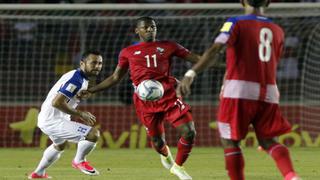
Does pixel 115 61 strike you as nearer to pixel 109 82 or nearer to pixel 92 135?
pixel 92 135

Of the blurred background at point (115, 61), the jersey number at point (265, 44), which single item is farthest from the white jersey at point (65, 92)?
the blurred background at point (115, 61)

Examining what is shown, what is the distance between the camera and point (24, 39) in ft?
56.4

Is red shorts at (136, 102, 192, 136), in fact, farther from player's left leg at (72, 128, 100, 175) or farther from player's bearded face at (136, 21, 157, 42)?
player's bearded face at (136, 21, 157, 42)

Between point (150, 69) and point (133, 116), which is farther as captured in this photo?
point (133, 116)

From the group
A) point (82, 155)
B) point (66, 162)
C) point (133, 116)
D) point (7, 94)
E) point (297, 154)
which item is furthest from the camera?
point (7, 94)

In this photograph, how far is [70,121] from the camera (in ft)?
30.9

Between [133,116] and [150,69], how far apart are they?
6355 millimetres

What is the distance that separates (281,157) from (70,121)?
12.0 ft

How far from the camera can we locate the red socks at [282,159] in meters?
6.23

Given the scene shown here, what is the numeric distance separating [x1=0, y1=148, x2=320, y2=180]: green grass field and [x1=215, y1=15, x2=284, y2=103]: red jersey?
264cm

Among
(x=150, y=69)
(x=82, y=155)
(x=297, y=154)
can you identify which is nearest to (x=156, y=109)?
(x=150, y=69)

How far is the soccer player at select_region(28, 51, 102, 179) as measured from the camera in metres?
8.92

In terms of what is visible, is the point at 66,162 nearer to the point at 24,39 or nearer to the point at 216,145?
the point at 216,145

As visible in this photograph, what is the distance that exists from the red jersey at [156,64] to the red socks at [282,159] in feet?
8.92
